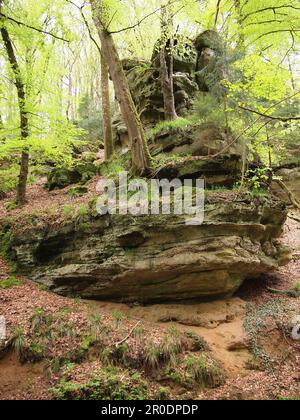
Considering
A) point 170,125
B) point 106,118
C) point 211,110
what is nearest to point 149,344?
point 211,110

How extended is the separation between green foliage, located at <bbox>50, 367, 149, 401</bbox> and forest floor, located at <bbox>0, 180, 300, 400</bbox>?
1.3 inches

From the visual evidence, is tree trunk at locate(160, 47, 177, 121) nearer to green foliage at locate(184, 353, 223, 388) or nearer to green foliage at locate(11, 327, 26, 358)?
green foliage at locate(184, 353, 223, 388)

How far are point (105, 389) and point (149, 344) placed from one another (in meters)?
1.21

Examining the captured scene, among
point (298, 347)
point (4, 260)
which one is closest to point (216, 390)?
point (298, 347)

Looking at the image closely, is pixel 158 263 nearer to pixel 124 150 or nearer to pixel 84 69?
pixel 124 150

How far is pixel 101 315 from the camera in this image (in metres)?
6.63

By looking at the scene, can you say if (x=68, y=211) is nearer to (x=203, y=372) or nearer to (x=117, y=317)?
(x=117, y=317)

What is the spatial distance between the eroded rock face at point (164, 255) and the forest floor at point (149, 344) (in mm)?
416

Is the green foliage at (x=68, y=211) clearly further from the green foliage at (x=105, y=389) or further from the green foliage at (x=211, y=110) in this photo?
the green foliage at (x=211, y=110)

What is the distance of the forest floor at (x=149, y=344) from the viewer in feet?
17.1

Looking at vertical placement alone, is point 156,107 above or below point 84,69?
below

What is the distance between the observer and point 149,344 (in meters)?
5.77

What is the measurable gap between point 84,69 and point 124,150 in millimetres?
18237
